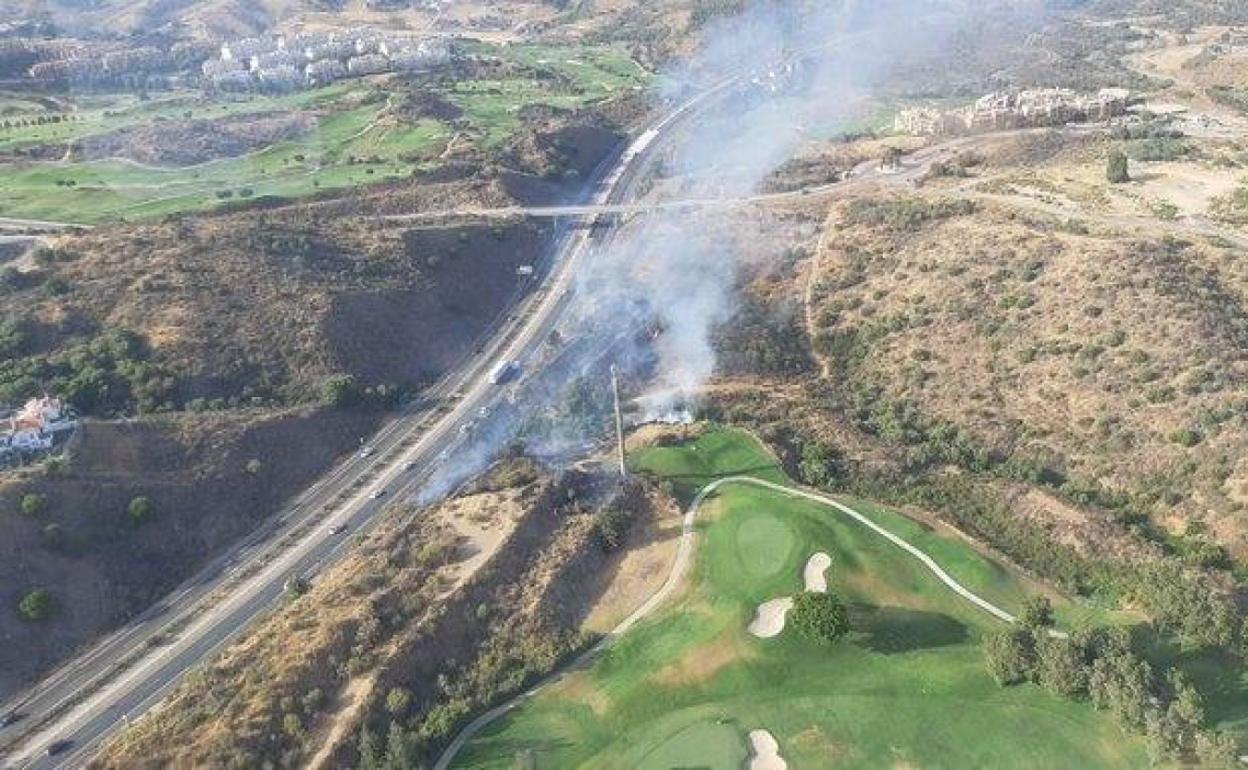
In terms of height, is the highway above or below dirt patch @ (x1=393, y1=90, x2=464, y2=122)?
below

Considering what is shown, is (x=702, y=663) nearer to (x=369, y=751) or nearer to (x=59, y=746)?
(x=369, y=751)

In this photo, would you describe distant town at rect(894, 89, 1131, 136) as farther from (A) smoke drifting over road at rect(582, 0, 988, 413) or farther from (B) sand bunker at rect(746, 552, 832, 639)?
(B) sand bunker at rect(746, 552, 832, 639)

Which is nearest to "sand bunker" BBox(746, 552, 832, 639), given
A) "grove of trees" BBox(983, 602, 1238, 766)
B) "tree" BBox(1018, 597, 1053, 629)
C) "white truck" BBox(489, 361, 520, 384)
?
"grove of trees" BBox(983, 602, 1238, 766)

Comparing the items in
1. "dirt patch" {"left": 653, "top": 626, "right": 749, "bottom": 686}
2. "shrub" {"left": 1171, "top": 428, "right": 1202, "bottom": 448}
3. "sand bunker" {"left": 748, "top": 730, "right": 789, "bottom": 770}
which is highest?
"dirt patch" {"left": 653, "top": 626, "right": 749, "bottom": 686}

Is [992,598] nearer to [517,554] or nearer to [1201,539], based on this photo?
[1201,539]

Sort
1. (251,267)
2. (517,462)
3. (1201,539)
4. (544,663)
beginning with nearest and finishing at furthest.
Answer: (544,663)
(1201,539)
(517,462)
(251,267)

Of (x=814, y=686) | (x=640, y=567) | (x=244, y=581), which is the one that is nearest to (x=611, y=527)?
(x=640, y=567)

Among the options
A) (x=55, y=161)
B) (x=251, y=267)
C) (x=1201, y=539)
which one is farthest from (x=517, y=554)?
(x=55, y=161)

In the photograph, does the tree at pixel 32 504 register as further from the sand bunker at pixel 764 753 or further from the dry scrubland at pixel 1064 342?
the dry scrubland at pixel 1064 342
